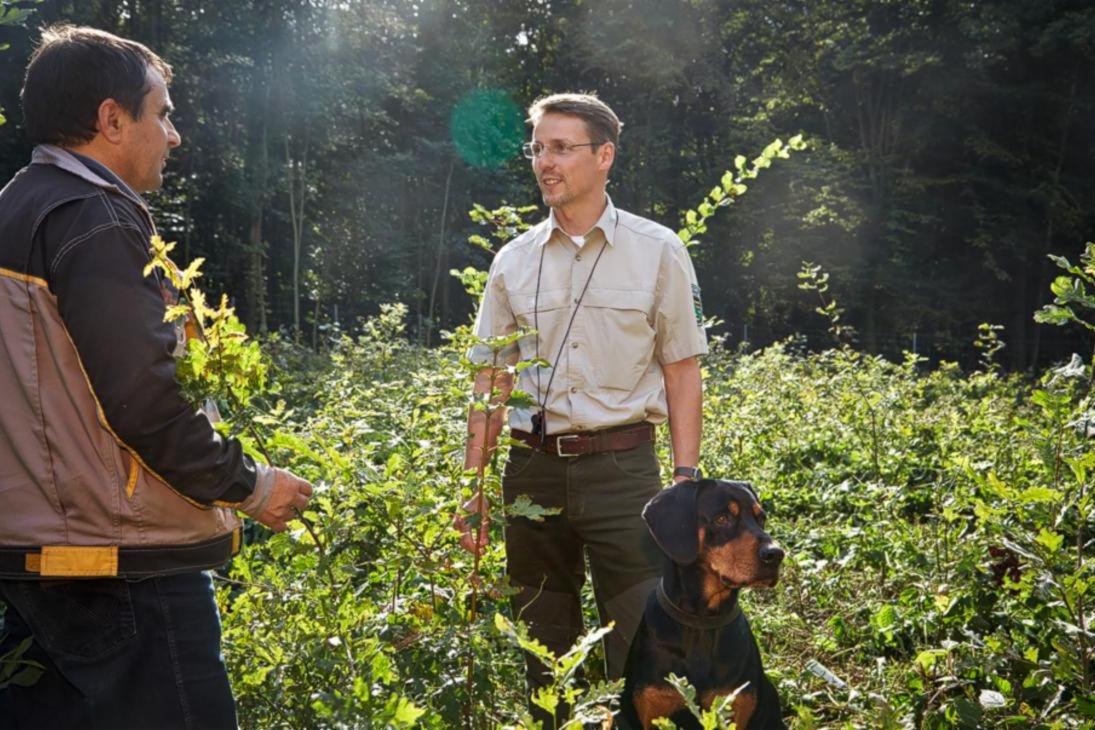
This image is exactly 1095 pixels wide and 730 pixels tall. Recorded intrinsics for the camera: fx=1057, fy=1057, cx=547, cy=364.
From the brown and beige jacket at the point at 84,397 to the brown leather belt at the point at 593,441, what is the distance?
1638 mm

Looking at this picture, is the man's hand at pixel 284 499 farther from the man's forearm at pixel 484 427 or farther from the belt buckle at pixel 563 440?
the belt buckle at pixel 563 440

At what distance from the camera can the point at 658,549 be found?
3801mm

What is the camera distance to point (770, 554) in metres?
3.53

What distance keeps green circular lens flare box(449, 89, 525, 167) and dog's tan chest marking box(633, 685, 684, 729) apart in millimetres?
39493

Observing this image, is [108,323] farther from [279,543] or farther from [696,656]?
[696,656]

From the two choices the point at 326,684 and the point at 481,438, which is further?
the point at 481,438

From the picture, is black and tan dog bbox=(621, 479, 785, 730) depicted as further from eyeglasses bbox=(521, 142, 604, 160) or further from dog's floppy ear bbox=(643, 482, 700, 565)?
eyeglasses bbox=(521, 142, 604, 160)

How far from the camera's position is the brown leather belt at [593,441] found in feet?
12.4

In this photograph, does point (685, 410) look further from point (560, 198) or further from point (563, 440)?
point (560, 198)

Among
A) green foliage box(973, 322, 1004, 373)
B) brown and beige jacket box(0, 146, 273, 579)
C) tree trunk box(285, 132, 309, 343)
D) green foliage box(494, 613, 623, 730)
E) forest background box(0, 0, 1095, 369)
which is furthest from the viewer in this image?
tree trunk box(285, 132, 309, 343)

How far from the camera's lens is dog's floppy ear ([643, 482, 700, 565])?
11.5 ft

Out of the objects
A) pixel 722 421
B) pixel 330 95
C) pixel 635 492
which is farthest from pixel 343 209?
pixel 635 492

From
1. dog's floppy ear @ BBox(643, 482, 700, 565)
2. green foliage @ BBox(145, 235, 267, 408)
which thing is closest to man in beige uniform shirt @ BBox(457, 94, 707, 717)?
dog's floppy ear @ BBox(643, 482, 700, 565)

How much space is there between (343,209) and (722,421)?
3162cm
